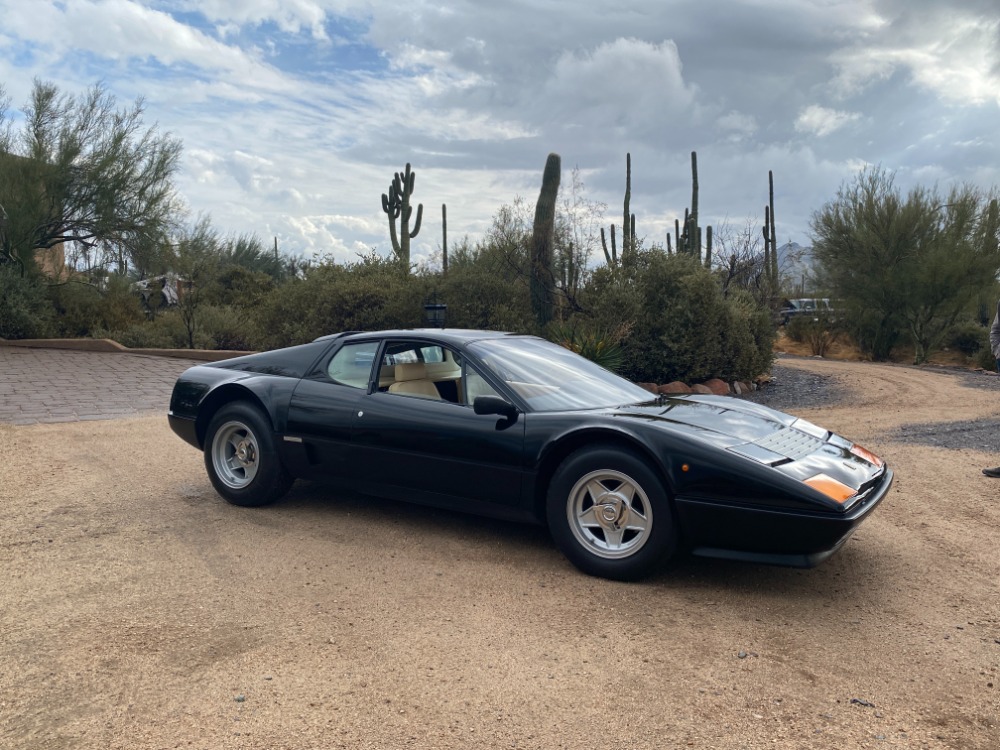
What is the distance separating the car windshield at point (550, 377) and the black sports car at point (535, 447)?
2 cm

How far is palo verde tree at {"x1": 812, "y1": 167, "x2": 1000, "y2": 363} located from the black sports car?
21073 millimetres

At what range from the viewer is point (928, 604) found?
162 inches

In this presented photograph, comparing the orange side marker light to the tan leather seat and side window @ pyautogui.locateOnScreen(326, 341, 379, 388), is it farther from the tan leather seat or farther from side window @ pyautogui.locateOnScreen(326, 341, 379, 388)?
side window @ pyautogui.locateOnScreen(326, 341, 379, 388)

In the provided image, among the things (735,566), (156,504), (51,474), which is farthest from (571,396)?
(51,474)

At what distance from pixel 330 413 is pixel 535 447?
1.53m

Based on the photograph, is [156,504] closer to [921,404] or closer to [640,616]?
[640,616]

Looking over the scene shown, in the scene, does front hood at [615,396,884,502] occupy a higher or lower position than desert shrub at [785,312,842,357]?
lower

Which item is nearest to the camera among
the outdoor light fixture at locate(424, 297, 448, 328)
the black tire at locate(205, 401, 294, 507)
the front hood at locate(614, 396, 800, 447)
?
the front hood at locate(614, 396, 800, 447)

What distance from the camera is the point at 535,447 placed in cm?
461

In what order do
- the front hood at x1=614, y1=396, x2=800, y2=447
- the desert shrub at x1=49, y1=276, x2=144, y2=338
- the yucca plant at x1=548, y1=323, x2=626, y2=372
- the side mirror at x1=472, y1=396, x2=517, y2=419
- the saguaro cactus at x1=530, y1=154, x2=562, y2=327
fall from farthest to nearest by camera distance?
1. the desert shrub at x1=49, y1=276, x2=144, y2=338
2. the saguaro cactus at x1=530, y1=154, x2=562, y2=327
3. the yucca plant at x1=548, y1=323, x2=626, y2=372
4. the side mirror at x1=472, y1=396, x2=517, y2=419
5. the front hood at x1=614, y1=396, x2=800, y2=447

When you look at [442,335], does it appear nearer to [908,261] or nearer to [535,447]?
[535,447]

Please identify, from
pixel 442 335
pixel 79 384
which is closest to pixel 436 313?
pixel 79 384

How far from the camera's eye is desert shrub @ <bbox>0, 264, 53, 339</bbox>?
66.9 ft

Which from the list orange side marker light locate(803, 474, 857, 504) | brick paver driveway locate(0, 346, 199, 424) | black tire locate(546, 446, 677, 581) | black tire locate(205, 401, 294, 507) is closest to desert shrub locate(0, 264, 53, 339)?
brick paver driveway locate(0, 346, 199, 424)
